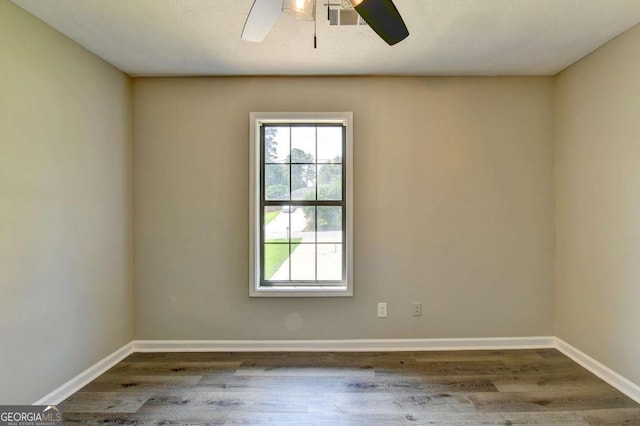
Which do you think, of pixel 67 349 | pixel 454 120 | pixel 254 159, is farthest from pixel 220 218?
pixel 454 120

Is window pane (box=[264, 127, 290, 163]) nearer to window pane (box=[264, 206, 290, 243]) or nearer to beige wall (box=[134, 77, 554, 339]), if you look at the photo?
beige wall (box=[134, 77, 554, 339])

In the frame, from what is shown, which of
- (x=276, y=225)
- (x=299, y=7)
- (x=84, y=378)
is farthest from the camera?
(x=276, y=225)

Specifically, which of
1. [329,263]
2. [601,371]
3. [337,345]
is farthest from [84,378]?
[601,371]

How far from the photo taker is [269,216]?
2.78 m

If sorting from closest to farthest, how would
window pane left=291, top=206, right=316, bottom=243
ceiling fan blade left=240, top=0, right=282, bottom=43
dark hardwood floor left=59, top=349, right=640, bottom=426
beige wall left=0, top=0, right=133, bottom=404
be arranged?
ceiling fan blade left=240, top=0, right=282, bottom=43 < beige wall left=0, top=0, right=133, bottom=404 < dark hardwood floor left=59, top=349, right=640, bottom=426 < window pane left=291, top=206, right=316, bottom=243

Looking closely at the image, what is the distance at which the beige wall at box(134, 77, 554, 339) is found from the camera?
268 cm

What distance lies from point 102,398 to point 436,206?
2.84 metres

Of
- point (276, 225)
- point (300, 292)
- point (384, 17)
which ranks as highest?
point (384, 17)

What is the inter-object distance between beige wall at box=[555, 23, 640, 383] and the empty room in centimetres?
1

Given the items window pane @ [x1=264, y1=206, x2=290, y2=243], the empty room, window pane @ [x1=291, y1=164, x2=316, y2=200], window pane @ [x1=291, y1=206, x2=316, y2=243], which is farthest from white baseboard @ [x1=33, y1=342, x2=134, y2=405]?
window pane @ [x1=291, y1=164, x2=316, y2=200]

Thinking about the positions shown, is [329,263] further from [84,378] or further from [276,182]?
[84,378]

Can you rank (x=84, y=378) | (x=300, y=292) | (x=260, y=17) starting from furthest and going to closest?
(x=300, y=292) < (x=84, y=378) < (x=260, y=17)

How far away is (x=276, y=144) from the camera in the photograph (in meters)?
2.77

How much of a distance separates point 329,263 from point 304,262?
0.23 meters
